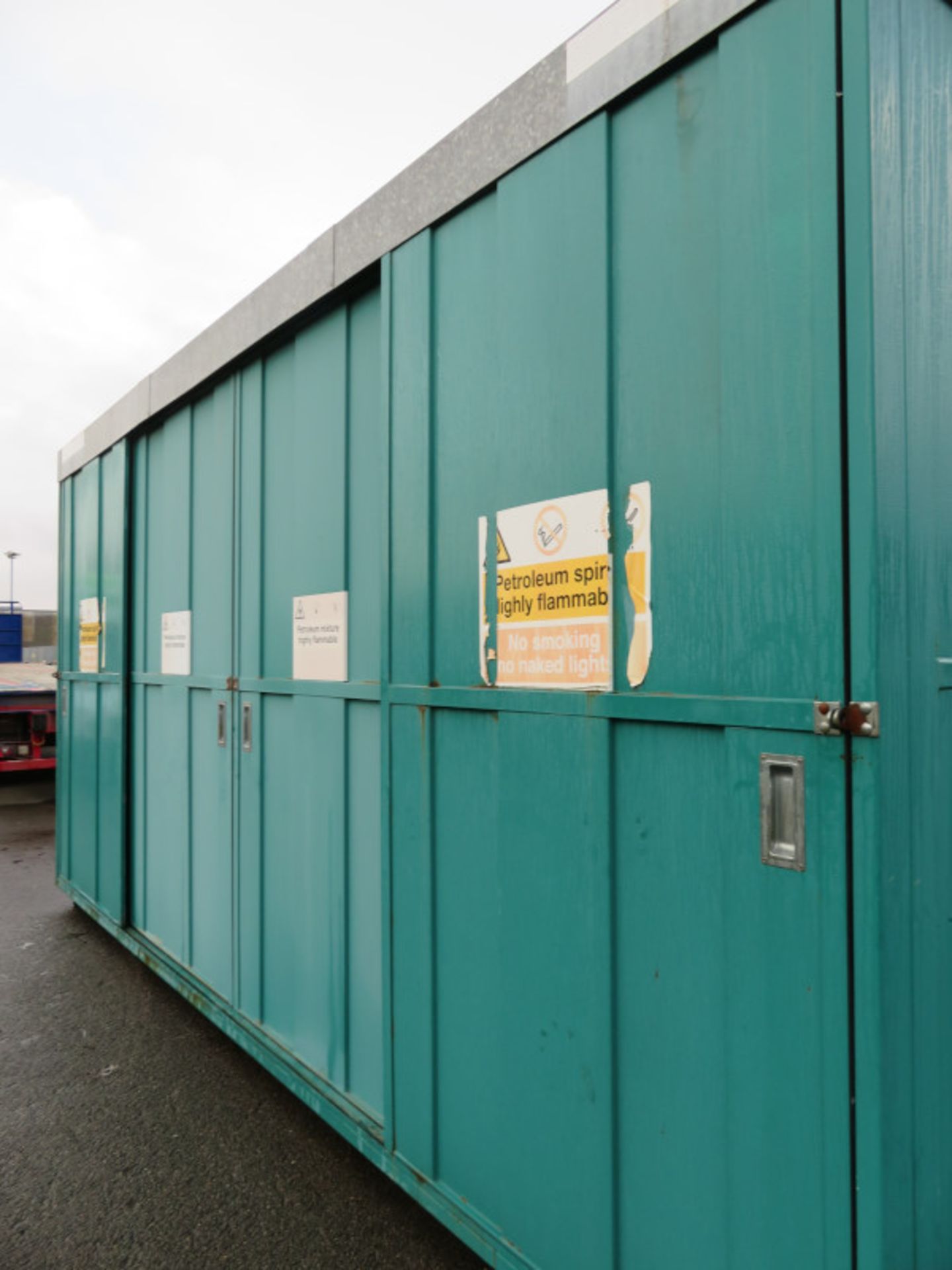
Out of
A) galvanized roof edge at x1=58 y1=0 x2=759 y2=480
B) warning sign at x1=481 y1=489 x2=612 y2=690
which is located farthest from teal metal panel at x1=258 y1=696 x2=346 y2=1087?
galvanized roof edge at x1=58 y1=0 x2=759 y2=480

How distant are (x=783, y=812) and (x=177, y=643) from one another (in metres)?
3.02

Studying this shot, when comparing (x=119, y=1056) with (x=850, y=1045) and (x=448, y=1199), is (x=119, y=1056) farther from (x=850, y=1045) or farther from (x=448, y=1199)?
(x=850, y=1045)

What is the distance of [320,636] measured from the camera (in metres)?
2.77

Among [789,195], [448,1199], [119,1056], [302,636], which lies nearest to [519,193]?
[789,195]

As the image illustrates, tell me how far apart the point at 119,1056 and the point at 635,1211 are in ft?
7.88

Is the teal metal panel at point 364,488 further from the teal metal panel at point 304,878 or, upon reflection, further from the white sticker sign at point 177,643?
the white sticker sign at point 177,643

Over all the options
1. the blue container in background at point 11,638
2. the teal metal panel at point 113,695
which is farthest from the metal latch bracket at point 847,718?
the blue container in background at point 11,638

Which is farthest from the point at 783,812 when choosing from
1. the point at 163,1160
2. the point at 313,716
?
the point at 163,1160

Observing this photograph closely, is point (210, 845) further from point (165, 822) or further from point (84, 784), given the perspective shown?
point (84, 784)

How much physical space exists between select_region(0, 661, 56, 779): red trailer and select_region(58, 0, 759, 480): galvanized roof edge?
727 cm

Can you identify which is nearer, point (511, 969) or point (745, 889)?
point (745, 889)

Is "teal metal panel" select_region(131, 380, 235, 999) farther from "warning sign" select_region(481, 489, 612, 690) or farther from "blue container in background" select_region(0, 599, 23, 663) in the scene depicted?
"blue container in background" select_region(0, 599, 23, 663)

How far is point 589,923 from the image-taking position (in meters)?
1.76

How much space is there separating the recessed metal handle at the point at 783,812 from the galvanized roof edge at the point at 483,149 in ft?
4.42
